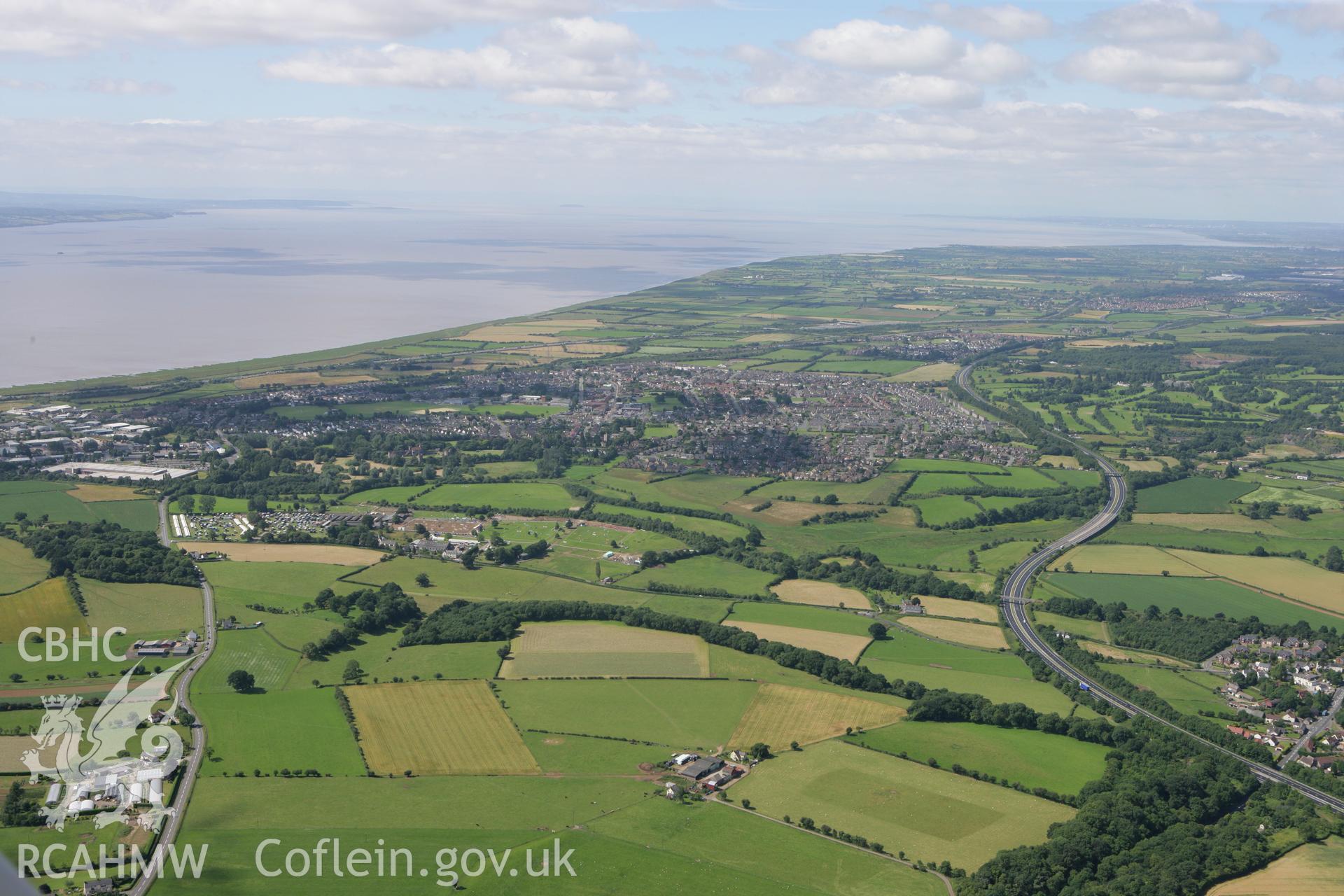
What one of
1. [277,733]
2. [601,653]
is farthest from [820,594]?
[277,733]

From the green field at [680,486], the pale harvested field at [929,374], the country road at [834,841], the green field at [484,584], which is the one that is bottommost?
the country road at [834,841]

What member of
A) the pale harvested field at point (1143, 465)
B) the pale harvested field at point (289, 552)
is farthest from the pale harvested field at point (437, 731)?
the pale harvested field at point (1143, 465)

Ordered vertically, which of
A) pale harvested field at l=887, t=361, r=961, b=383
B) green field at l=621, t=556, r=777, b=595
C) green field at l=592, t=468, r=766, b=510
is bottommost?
green field at l=621, t=556, r=777, b=595

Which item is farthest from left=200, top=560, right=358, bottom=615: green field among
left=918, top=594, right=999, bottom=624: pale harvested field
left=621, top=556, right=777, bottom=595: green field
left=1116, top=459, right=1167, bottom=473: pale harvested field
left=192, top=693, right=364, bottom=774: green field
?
left=1116, top=459, right=1167, bottom=473: pale harvested field

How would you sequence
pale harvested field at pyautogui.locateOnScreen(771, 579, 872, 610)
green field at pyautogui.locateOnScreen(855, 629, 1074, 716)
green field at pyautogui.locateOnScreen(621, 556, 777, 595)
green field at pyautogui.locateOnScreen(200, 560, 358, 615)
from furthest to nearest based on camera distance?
1. green field at pyautogui.locateOnScreen(621, 556, 777, 595)
2. pale harvested field at pyautogui.locateOnScreen(771, 579, 872, 610)
3. green field at pyautogui.locateOnScreen(200, 560, 358, 615)
4. green field at pyautogui.locateOnScreen(855, 629, 1074, 716)

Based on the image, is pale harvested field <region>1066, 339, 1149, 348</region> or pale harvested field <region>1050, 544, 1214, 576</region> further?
pale harvested field <region>1066, 339, 1149, 348</region>

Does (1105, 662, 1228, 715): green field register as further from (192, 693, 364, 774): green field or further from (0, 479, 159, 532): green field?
(0, 479, 159, 532): green field

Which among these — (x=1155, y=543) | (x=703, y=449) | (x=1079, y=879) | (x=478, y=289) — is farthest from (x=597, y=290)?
(x=1079, y=879)

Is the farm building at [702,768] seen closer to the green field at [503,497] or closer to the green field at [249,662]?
the green field at [249,662]
